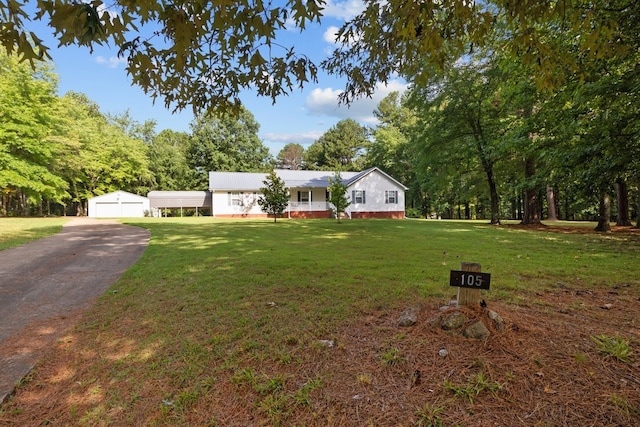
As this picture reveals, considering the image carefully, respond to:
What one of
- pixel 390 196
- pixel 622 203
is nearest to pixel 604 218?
pixel 622 203

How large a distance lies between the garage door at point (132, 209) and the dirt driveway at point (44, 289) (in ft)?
78.7

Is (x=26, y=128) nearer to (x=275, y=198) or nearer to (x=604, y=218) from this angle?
(x=275, y=198)

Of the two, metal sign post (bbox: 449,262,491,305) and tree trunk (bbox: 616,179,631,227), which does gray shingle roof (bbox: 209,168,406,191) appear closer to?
tree trunk (bbox: 616,179,631,227)

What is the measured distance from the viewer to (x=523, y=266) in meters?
6.40

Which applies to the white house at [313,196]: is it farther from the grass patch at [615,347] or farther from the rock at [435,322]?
the grass patch at [615,347]

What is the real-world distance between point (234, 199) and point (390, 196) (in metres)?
15.1

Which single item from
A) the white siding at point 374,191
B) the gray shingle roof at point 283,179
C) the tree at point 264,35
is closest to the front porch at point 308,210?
the gray shingle roof at point 283,179

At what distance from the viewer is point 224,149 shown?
47125 millimetres

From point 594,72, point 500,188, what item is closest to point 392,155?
point 500,188

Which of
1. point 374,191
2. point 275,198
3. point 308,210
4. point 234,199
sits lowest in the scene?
point 308,210

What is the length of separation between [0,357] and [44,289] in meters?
2.65

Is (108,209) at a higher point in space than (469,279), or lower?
higher

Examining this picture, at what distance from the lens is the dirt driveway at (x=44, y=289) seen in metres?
3.20

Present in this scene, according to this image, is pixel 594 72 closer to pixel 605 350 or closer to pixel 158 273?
pixel 605 350
